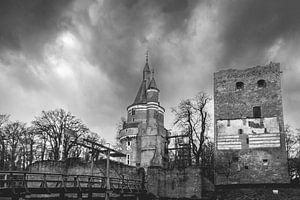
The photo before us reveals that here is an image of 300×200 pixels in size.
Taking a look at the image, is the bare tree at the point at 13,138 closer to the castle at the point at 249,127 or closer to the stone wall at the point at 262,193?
the castle at the point at 249,127

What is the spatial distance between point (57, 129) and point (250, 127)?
2006 centimetres

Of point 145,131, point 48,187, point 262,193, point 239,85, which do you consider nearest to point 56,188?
point 48,187

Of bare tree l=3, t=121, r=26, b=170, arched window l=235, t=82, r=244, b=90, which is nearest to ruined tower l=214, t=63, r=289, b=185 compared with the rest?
arched window l=235, t=82, r=244, b=90

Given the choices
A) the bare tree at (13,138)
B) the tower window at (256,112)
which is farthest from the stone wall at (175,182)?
the bare tree at (13,138)

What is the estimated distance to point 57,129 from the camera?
118 feet

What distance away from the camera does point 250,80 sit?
29.2 m

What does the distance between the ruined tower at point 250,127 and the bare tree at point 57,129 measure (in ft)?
51.4

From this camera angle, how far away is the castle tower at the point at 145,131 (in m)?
37.0

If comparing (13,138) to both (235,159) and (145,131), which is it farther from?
(235,159)

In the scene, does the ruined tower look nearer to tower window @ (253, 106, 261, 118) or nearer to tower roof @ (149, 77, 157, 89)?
tower window @ (253, 106, 261, 118)

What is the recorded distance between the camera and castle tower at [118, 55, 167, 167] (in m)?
37.0

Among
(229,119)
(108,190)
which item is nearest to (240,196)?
(229,119)

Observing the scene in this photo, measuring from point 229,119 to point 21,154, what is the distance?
23490 millimetres

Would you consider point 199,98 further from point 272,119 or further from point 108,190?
point 108,190
